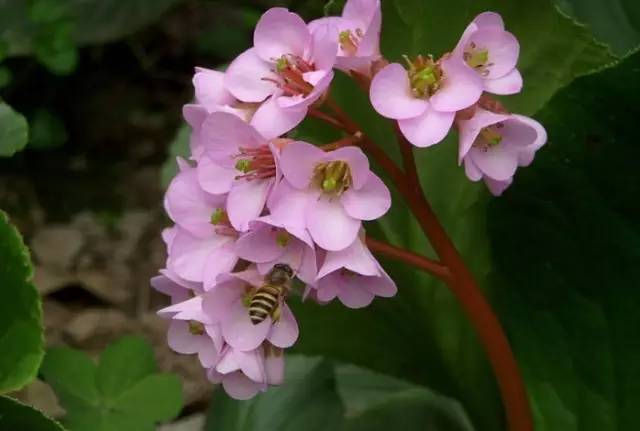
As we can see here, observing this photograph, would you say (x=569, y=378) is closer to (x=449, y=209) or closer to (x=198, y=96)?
(x=449, y=209)

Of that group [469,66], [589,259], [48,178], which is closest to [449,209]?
[589,259]

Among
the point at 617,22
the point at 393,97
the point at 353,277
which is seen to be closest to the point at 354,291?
the point at 353,277

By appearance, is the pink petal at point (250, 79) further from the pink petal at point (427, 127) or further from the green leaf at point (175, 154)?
the green leaf at point (175, 154)

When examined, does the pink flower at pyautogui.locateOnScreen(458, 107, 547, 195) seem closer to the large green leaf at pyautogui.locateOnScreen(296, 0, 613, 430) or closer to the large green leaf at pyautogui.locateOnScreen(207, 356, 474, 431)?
the large green leaf at pyautogui.locateOnScreen(296, 0, 613, 430)

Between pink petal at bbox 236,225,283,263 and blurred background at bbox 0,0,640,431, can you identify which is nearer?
pink petal at bbox 236,225,283,263

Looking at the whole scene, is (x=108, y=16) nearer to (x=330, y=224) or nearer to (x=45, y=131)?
(x=45, y=131)

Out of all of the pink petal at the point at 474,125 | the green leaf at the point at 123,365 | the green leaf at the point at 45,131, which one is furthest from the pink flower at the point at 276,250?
the green leaf at the point at 45,131

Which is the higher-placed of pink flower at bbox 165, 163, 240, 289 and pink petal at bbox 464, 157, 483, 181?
pink petal at bbox 464, 157, 483, 181

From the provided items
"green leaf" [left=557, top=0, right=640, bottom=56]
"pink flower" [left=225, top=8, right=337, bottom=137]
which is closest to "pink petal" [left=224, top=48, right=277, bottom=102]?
"pink flower" [left=225, top=8, right=337, bottom=137]
